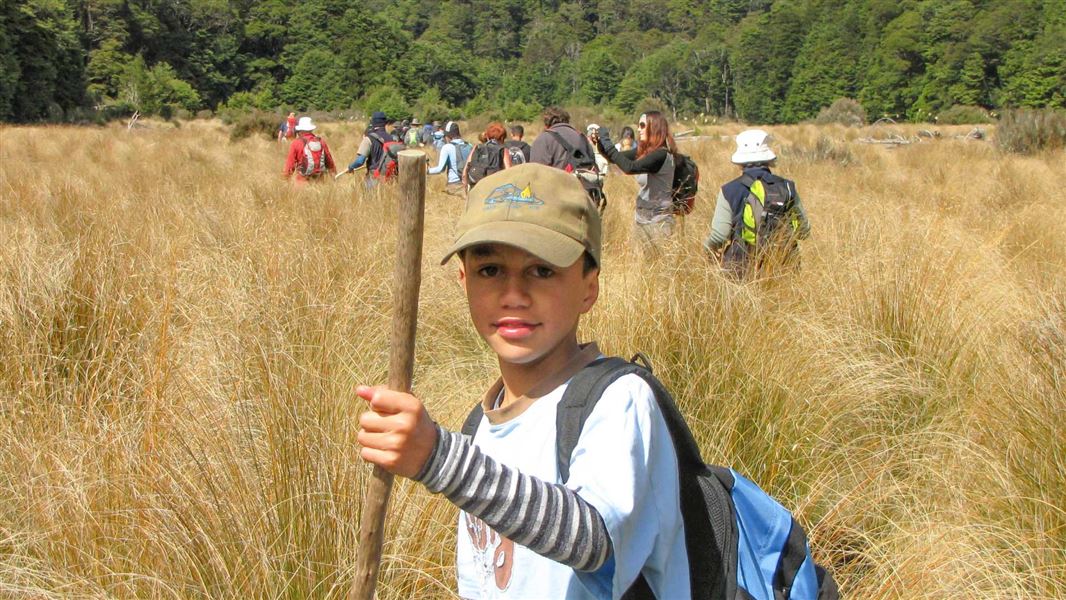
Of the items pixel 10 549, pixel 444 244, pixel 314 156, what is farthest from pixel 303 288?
pixel 314 156

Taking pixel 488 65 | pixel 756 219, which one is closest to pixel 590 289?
pixel 756 219

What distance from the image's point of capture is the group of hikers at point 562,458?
1.25m

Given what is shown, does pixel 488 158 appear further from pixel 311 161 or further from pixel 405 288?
pixel 405 288

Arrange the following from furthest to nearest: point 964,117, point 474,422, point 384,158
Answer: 1. point 964,117
2. point 384,158
3. point 474,422

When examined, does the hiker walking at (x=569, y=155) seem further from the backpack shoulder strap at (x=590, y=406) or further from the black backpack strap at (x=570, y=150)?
the backpack shoulder strap at (x=590, y=406)

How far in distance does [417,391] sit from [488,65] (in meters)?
145

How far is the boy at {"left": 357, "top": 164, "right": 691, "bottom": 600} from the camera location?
125 cm

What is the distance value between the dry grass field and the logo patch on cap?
130 centimetres

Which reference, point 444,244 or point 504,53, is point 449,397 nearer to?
point 444,244

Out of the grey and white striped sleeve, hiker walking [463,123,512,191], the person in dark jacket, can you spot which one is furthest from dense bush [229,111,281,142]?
the grey and white striped sleeve

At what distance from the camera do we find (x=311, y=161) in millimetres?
11008

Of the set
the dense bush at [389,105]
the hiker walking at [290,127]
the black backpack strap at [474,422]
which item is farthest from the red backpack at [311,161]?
the dense bush at [389,105]

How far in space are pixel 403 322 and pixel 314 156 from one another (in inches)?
398

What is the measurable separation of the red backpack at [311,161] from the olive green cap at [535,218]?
9848 mm
